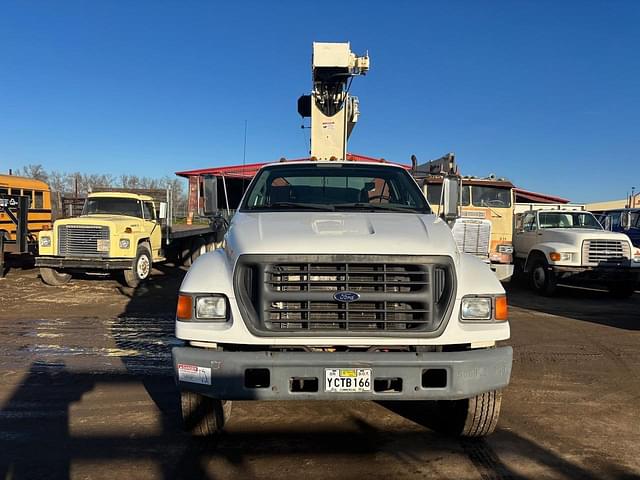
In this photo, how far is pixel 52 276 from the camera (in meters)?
11.4

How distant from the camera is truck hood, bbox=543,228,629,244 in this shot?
11.2 metres

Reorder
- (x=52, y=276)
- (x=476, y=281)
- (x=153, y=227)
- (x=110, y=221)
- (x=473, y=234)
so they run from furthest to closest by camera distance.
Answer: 1. (x=153, y=227)
2. (x=52, y=276)
3. (x=110, y=221)
4. (x=473, y=234)
5. (x=476, y=281)

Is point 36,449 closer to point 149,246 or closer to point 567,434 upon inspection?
point 567,434

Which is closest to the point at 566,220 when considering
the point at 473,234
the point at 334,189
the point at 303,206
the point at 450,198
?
the point at 473,234

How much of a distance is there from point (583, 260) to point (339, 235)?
31.3ft

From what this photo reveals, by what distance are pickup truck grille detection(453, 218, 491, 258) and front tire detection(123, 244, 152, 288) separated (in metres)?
7.06

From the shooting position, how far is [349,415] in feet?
13.9

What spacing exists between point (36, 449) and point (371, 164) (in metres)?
3.80

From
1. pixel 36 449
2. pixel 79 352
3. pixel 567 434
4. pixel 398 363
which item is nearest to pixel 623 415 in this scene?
pixel 567 434

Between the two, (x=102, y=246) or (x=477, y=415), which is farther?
(x=102, y=246)

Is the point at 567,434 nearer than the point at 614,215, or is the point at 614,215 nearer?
the point at 567,434

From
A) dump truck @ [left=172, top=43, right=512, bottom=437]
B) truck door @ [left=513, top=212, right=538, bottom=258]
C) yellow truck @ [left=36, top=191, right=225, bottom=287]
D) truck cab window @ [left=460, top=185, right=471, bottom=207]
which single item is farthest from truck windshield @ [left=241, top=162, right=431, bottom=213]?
truck door @ [left=513, top=212, right=538, bottom=258]

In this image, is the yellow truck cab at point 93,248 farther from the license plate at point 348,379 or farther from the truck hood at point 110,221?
the license plate at point 348,379

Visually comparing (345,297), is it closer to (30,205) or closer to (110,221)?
(110,221)
